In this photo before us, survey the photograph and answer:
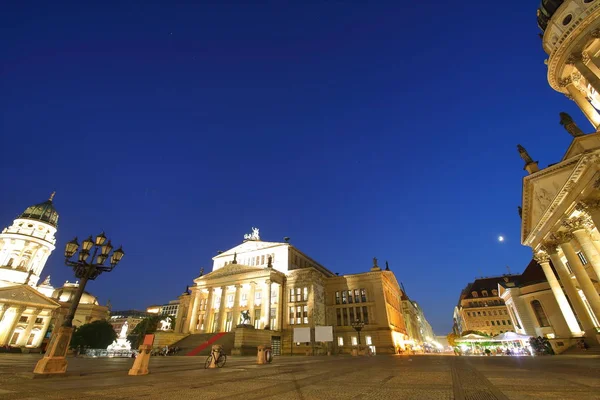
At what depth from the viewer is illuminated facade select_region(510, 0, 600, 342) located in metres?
18.0

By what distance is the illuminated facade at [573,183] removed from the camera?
59.1ft

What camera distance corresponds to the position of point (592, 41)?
20.8m

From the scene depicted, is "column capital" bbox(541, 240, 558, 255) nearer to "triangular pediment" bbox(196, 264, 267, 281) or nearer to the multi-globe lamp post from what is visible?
the multi-globe lamp post

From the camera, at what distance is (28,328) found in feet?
187

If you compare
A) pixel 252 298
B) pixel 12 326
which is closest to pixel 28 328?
pixel 12 326

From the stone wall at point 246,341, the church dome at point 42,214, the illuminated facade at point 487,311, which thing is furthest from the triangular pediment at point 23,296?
the illuminated facade at point 487,311

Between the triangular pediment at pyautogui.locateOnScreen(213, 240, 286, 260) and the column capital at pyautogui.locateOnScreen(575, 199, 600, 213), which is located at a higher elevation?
the triangular pediment at pyautogui.locateOnScreen(213, 240, 286, 260)

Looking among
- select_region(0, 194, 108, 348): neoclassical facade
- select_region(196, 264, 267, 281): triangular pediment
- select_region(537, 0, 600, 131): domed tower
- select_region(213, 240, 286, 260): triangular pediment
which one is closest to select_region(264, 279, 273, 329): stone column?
select_region(196, 264, 267, 281): triangular pediment

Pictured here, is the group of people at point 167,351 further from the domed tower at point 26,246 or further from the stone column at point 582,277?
the domed tower at point 26,246

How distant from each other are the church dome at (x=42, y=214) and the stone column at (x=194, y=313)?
182 feet

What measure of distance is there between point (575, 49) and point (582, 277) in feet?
61.2

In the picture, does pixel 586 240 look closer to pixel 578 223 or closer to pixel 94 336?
pixel 578 223

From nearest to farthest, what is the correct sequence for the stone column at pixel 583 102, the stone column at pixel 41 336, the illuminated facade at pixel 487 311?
1. the stone column at pixel 583 102
2. the stone column at pixel 41 336
3. the illuminated facade at pixel 487 311

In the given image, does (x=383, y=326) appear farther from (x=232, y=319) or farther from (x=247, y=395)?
(x=247, y=395)
